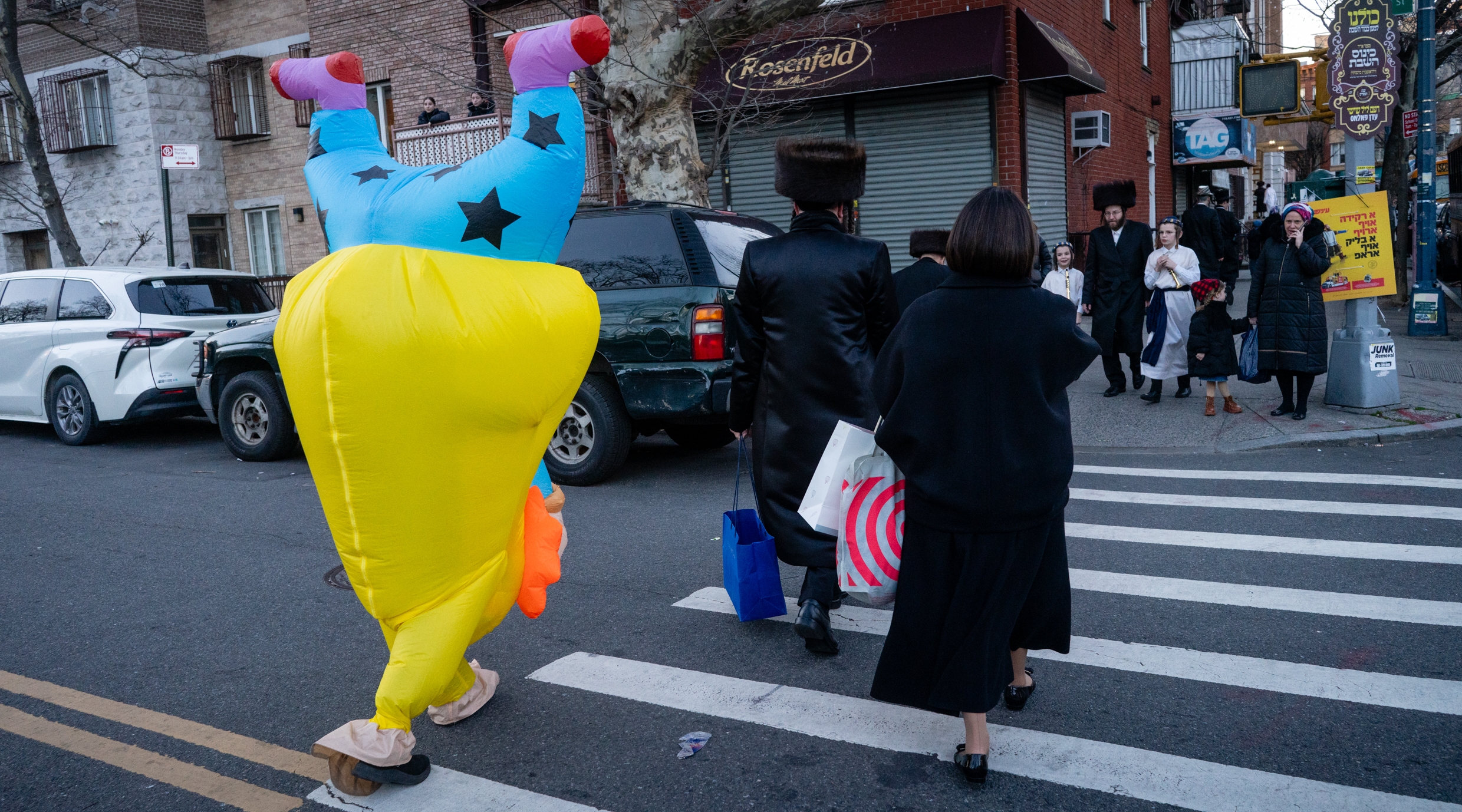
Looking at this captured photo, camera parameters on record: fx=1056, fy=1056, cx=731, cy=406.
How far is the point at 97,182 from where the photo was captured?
71.7 ft

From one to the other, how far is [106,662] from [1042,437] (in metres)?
3.90

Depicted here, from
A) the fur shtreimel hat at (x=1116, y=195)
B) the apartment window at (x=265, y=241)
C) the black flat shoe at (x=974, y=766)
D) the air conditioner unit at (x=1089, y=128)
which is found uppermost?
the air conditioner unit at (x=1089, y=128)

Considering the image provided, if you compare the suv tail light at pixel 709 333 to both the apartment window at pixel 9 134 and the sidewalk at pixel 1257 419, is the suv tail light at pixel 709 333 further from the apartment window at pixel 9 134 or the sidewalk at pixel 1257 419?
the apartment window at pixel 9 134

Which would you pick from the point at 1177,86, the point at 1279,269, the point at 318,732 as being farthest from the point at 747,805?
the point at 1177,86

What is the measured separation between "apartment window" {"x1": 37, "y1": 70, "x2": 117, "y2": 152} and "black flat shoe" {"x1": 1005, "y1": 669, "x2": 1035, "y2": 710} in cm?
2318

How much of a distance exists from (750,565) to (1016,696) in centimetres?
126

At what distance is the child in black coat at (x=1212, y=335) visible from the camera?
8.87 meters

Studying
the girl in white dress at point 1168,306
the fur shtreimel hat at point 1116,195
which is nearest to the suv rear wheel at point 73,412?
the fur shtreimel hat at point 1116,195

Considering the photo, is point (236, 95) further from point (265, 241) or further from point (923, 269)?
point (923, 269)

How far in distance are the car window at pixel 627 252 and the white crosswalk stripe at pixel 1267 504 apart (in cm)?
308

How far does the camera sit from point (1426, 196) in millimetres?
12664

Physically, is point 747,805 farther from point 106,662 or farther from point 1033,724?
point 106,662

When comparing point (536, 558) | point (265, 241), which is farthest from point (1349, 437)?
point (265, 241)

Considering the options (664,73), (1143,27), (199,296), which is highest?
(1143,27)
